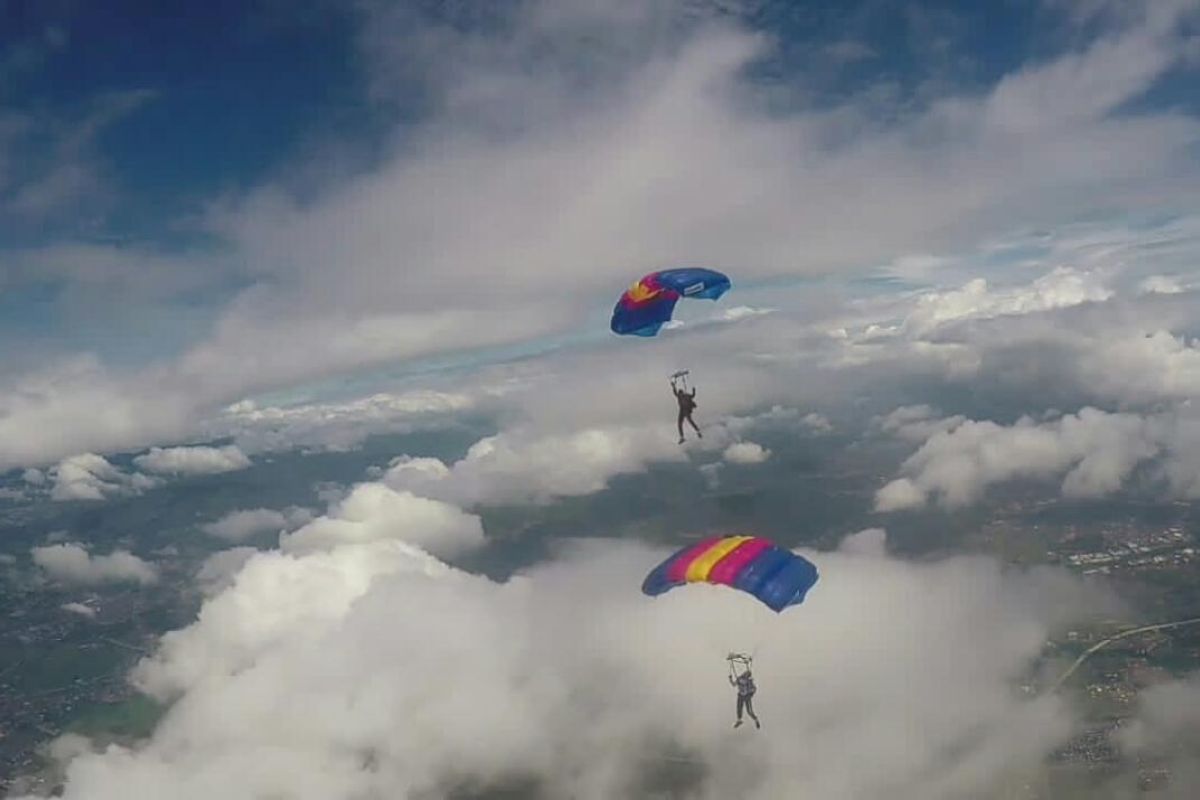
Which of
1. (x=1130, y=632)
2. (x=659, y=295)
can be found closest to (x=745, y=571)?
(x=659, y=295)

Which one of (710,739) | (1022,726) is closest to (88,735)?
(710,739)

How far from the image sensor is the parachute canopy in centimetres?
3281

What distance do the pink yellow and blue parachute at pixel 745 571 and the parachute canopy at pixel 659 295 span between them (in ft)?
32.2

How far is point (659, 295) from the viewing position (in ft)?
110

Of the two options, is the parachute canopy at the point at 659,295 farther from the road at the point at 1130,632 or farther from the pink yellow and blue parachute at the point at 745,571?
the road at the point at 1130,632

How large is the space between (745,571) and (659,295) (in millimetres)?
12584

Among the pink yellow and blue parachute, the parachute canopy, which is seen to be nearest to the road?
the pink yellow and blue parachute

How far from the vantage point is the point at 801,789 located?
482 feet

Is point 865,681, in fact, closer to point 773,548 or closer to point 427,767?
point 427,767

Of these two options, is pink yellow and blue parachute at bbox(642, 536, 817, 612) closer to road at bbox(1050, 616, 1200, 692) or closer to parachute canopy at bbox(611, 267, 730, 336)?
parachute canopy at bbox(611, 267, 730, 336)

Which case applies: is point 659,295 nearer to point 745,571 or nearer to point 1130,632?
point 745,571

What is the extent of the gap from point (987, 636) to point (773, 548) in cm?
19963

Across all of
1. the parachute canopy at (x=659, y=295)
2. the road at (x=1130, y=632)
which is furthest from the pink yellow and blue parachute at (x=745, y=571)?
the road at (x=1130, y=632)

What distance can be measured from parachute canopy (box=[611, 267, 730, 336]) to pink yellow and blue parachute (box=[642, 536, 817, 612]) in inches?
387
